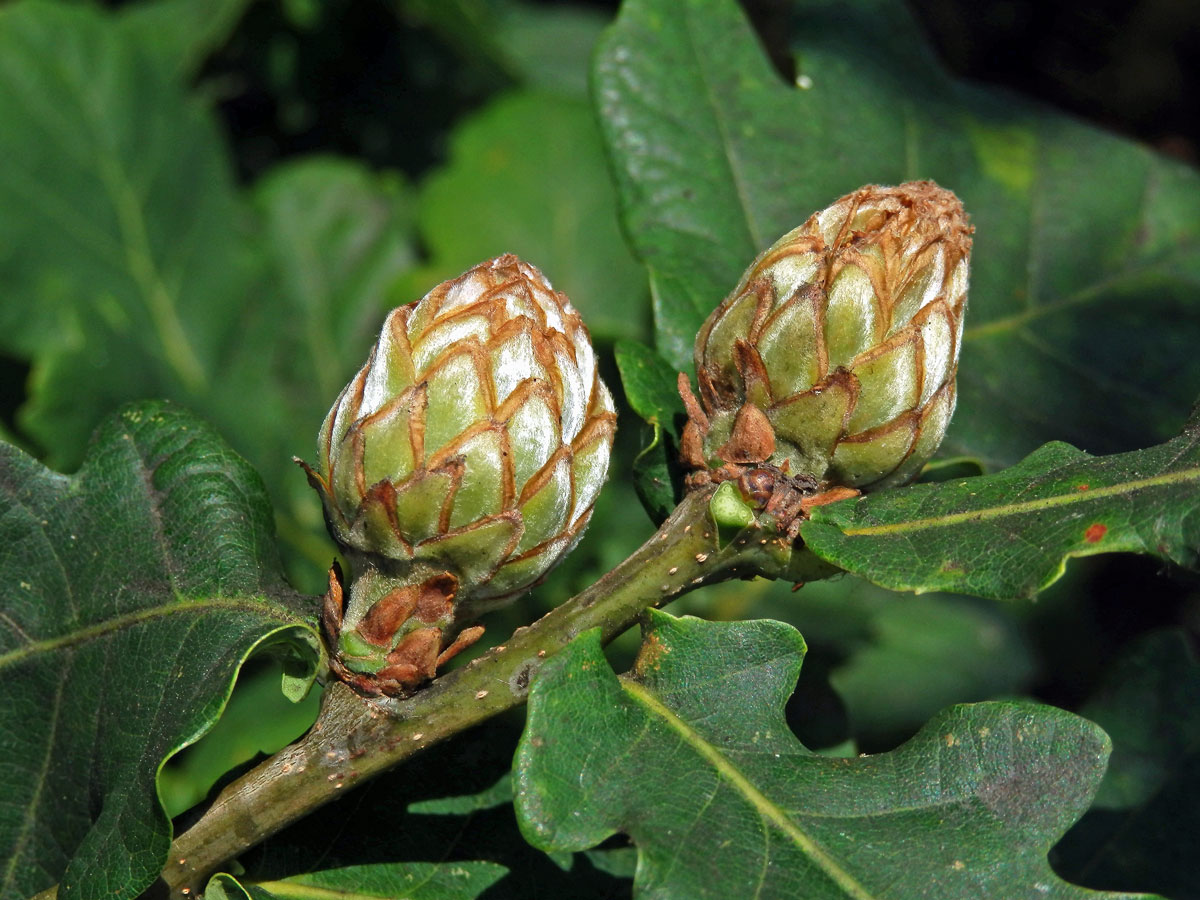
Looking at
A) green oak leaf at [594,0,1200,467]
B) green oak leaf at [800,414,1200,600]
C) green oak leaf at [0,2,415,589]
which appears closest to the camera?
green oak leaf at [800,414,1200,600]

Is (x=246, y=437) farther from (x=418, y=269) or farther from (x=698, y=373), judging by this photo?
(x=698, y=373)

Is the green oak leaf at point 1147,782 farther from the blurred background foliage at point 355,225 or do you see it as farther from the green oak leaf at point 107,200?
the green oak leaf at point 107,200

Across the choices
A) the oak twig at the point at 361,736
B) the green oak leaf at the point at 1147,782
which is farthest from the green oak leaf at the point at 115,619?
the green oak leaf at the point at 1147,782

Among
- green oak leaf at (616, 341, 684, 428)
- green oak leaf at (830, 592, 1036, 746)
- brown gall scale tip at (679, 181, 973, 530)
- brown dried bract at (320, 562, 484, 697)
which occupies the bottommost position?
green oak leaf at (830, 592, 1036, 746)

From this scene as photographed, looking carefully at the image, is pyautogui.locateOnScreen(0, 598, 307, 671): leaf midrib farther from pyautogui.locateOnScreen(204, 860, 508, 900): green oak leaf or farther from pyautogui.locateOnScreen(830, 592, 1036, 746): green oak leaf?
pyautogui.locateOnScreen(830, 592, 1036, 746): green oak leaf

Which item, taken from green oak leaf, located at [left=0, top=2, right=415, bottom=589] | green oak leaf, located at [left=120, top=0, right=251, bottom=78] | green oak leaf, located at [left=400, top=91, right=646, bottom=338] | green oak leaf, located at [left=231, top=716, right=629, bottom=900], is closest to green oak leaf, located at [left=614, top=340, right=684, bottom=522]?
green oak leaf, located at [left=231, top=716, right=629, bottom=900]

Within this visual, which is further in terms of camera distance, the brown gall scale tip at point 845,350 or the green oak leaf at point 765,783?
the brown gall scale tip at point 845,350

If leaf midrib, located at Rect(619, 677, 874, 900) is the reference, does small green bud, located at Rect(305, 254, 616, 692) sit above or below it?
above

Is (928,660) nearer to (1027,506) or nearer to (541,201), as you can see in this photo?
→ (541,201)
